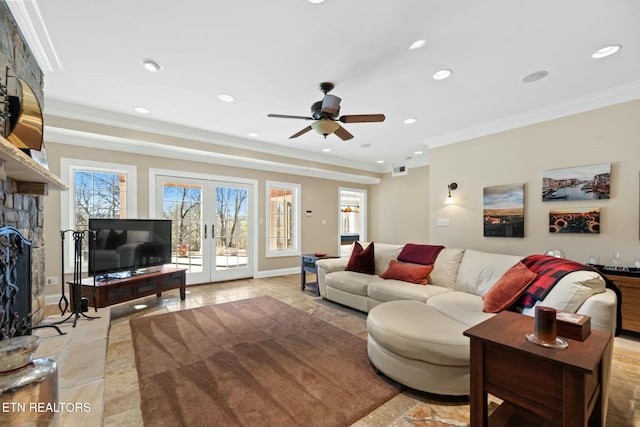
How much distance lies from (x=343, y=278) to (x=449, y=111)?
2.70m

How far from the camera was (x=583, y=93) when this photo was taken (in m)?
3.16

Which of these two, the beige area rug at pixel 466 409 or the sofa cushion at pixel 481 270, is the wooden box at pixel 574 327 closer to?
the beige area rug at pixel 466 409

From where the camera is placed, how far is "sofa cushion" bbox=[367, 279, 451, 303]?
3.03 metres

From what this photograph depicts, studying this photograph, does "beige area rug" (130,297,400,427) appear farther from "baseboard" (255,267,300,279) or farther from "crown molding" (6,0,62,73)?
"crown molding" (6,0,62,73)

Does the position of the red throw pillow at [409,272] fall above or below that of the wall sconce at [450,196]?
below

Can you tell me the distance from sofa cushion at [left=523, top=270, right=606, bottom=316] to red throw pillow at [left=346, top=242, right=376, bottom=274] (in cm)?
224

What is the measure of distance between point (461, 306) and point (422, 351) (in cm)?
95

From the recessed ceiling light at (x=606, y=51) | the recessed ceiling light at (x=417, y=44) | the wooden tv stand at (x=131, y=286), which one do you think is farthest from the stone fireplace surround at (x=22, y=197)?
the recessed ceiling light at (x=606, y=51)

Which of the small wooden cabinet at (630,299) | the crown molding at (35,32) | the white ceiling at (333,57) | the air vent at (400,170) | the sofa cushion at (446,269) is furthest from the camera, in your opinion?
the air vent at (400,170)

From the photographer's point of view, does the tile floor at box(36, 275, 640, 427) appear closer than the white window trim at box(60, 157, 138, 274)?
Yes

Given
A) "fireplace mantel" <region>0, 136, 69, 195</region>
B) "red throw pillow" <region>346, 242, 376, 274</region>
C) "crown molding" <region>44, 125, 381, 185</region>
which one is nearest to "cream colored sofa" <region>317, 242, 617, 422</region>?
"red throw pillow" <region>346, 242, 376, 274</region>

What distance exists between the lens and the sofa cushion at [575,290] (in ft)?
6.07

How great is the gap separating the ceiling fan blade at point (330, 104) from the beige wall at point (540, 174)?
277 cm

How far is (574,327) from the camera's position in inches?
55.2
